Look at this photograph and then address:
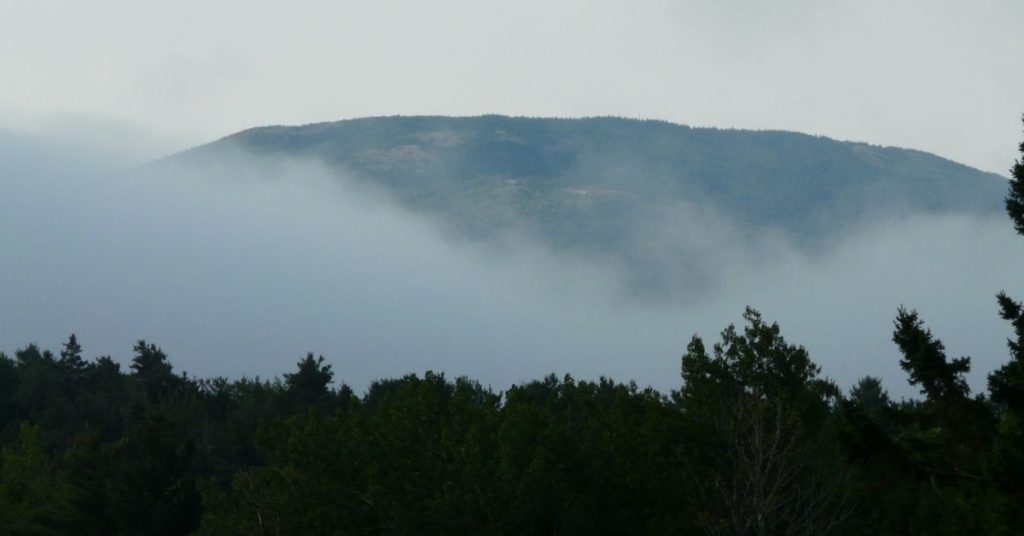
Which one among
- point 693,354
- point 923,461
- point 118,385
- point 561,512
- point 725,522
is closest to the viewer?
point 923,461

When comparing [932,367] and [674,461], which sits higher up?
[932,367]

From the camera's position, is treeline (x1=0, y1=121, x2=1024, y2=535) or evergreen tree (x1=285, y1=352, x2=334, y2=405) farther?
evergreen tree (x1=285, y1=352, x2=334, y2=405)

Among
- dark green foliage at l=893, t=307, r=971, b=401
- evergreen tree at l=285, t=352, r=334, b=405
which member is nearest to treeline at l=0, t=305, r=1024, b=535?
dark green foliage at l=893, t=307, r=971, b=401

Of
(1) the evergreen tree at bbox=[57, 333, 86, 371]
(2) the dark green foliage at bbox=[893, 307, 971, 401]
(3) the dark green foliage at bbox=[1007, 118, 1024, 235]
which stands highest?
(3) the dark green foliage at bbox=[1007, 118, 1024, 235]

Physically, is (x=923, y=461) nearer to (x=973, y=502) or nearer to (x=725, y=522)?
(x=973, y=502)

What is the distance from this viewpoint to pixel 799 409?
41.4 metres

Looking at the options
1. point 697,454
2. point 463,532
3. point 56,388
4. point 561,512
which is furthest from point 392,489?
point 56,388

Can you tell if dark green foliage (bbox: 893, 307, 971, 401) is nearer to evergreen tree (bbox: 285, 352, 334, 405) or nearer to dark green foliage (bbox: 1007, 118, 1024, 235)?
dark green foliage (bbox: 1007, 118, 1024, 235)

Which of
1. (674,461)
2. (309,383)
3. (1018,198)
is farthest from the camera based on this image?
(309,383)

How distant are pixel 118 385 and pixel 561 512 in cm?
8009

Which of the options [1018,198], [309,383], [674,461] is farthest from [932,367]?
[309,383]

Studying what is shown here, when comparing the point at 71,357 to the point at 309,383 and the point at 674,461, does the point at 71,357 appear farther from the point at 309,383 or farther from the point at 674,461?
the point at 674,461

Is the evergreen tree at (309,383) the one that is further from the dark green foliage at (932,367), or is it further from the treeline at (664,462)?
the dark green foliage at (932,367)

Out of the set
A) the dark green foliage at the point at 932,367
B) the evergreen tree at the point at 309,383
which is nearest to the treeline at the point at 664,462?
the dark green foliage at the point at 932,367
